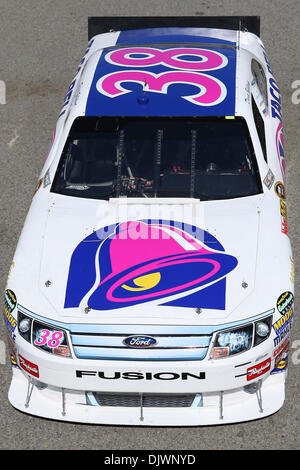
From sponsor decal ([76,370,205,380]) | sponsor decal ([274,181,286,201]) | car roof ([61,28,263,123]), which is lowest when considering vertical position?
sponsor decal ([76,370,205,380])

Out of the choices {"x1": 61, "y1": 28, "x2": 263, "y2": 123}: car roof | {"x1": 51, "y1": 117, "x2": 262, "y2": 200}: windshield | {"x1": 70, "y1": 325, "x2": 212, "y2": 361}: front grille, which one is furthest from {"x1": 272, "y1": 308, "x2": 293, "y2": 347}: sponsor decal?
{"x1": 61, "y1": 28, "x2": 263, "y2": 123}: car roof

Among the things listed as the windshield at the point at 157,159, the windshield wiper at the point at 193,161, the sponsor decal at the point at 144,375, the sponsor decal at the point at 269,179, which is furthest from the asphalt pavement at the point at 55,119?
the windshield wiper at the point at 193,161

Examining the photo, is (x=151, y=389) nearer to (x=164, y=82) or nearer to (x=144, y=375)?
(x=144, y=375)

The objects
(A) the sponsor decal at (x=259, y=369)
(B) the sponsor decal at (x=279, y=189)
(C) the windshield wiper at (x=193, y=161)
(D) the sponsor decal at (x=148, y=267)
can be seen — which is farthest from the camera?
(B) the sponsor decal at (x=279, y=189)

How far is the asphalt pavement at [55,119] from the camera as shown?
5.30 metres

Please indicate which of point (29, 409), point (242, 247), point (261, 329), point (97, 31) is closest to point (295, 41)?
point (97, 31)

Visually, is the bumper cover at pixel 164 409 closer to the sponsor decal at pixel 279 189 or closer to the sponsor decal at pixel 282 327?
the sponsor decal at pixel 282 327

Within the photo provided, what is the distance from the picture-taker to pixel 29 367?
16.8 ft

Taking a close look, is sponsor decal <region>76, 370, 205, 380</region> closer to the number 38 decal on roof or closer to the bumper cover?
the bumper cover

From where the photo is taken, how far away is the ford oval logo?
16.0 feet

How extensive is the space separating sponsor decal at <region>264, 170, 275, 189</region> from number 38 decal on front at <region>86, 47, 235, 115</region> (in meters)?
0.59

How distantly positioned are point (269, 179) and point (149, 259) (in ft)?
4.47

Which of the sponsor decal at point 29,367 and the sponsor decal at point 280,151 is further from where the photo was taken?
the sponsor decal at point 280,151

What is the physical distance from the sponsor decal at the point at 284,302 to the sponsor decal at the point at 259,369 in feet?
1.12
